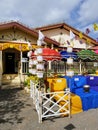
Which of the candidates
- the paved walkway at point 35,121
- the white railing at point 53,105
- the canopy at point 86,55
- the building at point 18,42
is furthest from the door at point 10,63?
the white railing at point 53,105

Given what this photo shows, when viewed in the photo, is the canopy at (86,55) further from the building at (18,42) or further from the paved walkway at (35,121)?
the paved walkway at (35,121)

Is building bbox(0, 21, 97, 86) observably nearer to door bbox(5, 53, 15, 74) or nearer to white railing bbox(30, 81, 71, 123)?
door bbox(5, 53, 15, 74)

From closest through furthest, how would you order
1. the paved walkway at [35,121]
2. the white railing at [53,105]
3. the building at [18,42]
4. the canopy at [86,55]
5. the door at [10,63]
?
the paved walkway at [35,121], the white railing at [53,105], the canopy at [86,55], the building at [18,42], the door at [10,63]

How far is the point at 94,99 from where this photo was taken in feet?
27.1

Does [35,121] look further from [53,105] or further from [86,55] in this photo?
[86,55]

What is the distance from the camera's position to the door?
696 inches

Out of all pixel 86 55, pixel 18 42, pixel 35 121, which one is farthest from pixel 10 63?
pixel 35 121

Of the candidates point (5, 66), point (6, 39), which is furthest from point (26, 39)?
point (5, 66)

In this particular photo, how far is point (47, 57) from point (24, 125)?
150 inches

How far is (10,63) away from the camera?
17.9m

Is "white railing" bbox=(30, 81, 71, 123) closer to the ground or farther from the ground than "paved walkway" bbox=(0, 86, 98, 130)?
farther from the ground

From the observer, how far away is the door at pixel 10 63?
58.0 ft

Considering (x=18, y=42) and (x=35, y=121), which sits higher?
(x=18, y=42)

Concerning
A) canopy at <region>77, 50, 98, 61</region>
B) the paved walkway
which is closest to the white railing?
the paved walkway
